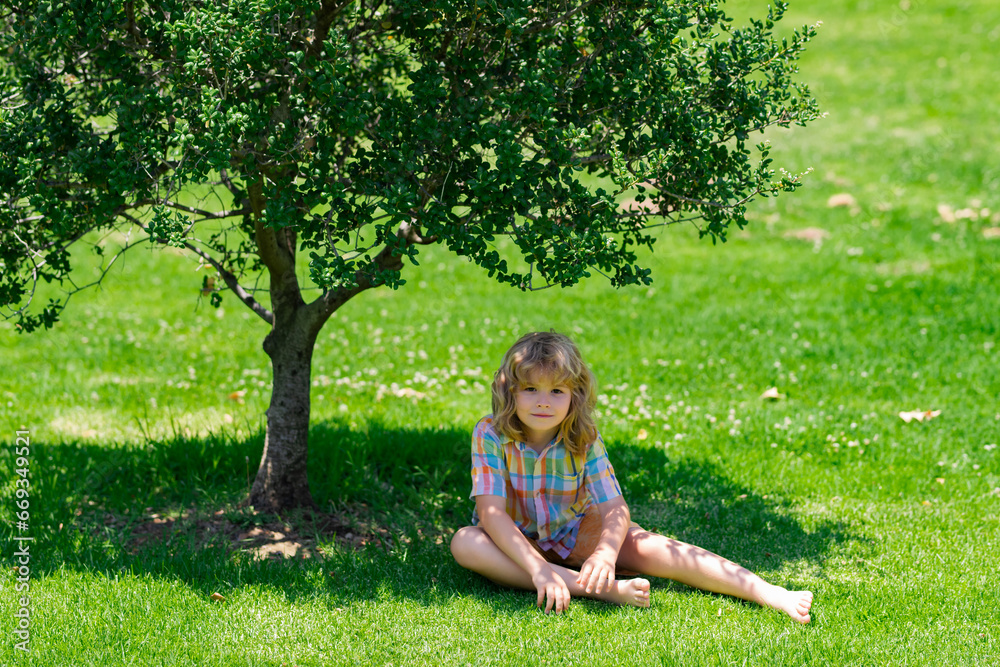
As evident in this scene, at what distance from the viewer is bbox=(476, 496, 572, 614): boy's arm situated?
13.3 feet

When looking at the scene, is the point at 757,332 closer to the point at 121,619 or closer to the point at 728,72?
the point at 728,72

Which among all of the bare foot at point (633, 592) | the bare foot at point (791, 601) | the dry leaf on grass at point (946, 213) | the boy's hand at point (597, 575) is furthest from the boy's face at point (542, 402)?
the dry leaf on grass at point (946, 213)

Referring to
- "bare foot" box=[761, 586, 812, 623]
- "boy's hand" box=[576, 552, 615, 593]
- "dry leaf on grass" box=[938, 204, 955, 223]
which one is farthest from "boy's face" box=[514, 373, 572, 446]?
"dry leaf on grass" box=[938, 204, 955, 223]

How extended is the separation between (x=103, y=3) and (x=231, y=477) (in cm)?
279

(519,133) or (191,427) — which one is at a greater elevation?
(519,133)

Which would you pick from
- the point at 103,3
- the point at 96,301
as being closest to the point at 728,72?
the point at 103,3

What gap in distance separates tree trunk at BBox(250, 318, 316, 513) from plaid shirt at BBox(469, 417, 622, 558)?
1.12 metres

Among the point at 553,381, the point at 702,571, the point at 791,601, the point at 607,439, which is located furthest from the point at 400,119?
the point at 607,439

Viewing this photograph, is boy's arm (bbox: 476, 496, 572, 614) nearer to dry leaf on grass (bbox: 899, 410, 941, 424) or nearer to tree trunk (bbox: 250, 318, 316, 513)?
tree trunk (bbox: 250, 318, 316, 513)

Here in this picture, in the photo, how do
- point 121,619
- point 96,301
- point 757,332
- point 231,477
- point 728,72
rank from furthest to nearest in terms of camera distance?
point 96,301, point 757,332, point 231,477, point 728,72, point 121,619

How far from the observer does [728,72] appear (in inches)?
174

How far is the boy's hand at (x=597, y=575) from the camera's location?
160 inches

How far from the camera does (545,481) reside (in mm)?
4523

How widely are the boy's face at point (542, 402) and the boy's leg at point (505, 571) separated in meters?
0.57
